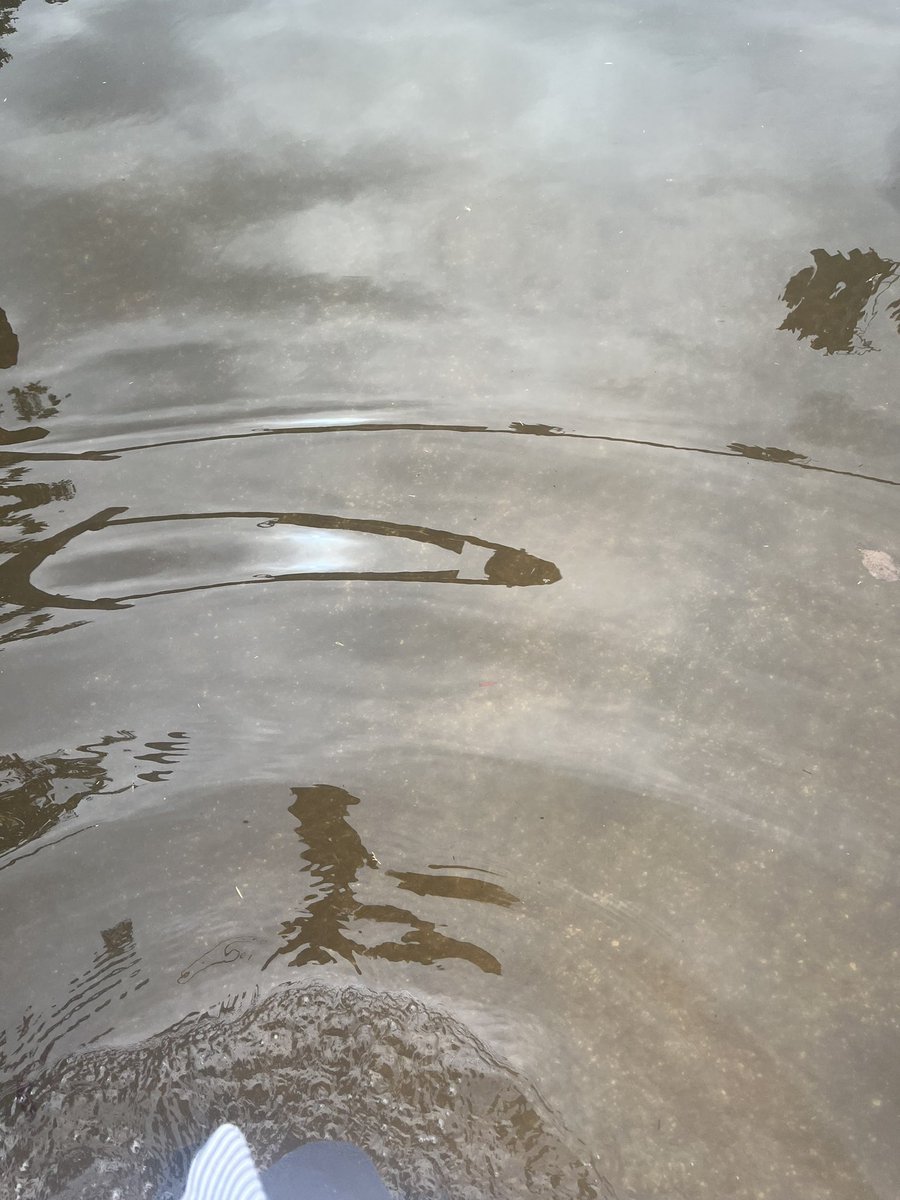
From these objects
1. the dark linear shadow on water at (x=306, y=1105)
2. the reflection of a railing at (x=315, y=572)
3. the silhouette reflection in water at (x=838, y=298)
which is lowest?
the dark linear shadow on water at (x=306, y=1105)

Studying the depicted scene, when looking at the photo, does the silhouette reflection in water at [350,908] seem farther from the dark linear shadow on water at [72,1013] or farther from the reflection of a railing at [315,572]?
the reflection of a railing at [315,572]

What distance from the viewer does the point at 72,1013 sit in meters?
1.77

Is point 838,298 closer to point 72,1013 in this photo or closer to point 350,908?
point 350,908

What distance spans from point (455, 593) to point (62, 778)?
89 cm

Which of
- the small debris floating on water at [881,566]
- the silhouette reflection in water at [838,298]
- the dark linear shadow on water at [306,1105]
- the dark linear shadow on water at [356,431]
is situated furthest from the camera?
the silhouette reflection in water at [838,298]

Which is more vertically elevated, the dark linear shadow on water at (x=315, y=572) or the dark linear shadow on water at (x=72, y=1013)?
the dark linear shadow on water at (x=315, y=572)

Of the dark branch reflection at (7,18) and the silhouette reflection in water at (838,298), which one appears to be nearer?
the silhouette reflection in water at (838,298)

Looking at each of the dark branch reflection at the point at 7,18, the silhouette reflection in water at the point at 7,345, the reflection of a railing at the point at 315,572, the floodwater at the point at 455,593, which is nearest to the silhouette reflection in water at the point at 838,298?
the floodwater at the point at 455,593

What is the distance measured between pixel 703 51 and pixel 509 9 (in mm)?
605

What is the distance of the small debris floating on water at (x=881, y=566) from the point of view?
2105 millimetres

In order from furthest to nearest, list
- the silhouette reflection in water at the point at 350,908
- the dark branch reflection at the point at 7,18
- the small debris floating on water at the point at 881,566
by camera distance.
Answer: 1. the dark branch reflection at the point at 7,18
2. the small debris floating on water at the point at 881,566
3. the silhouette reflection in water at the point at 350,908

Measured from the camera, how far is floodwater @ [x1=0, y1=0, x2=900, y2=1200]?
1695mm

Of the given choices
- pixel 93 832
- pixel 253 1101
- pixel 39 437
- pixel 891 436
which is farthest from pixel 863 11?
pixel 253 1101

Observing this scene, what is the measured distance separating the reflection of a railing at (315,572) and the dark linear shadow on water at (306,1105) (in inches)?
33.8
